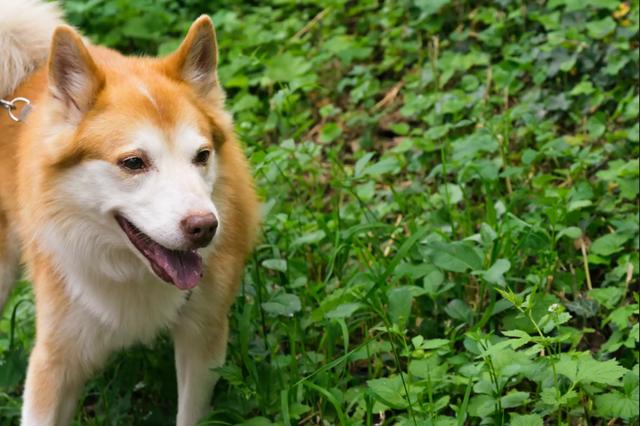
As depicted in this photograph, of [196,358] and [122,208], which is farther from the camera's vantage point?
[196,358]

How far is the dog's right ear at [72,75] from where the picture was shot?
3.30m

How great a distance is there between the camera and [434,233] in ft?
14.9

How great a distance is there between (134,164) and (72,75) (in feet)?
1.30

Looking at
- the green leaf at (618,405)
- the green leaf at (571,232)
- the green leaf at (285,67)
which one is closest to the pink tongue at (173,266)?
the green leaf at (618,405)

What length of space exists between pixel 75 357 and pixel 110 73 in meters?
1.02

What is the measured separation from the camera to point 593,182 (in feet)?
16.5

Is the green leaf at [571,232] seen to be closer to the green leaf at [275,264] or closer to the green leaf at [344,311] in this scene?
the green leaf at [344,311]

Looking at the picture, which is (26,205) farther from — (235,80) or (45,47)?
(235,80)

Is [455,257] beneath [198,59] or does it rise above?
beneath

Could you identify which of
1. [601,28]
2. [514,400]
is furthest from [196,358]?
[601,28]

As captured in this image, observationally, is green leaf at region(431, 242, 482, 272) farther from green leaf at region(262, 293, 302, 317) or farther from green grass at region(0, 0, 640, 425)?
green leaf at region(262, 293, 302, 317)

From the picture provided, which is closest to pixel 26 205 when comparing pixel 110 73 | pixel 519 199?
pixel 110 73

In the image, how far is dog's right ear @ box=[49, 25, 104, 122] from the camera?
130 inches

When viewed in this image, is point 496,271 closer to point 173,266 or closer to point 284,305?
point 284,305
